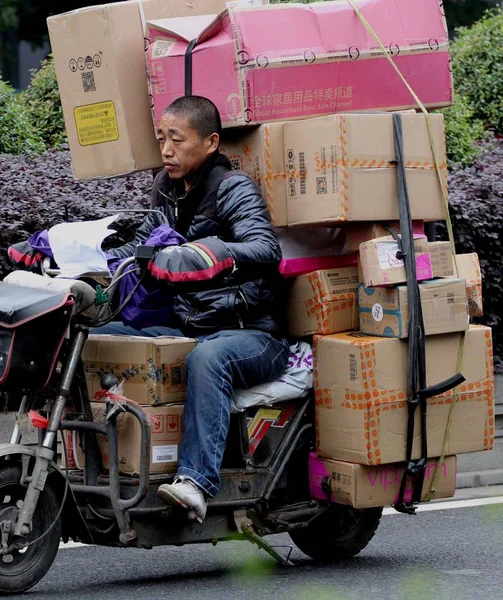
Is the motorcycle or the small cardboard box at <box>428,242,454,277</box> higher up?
the small cardboard box at <box>428,242,454,277</box>

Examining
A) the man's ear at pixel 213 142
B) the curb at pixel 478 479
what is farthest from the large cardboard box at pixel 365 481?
the curb at pixel 478 479

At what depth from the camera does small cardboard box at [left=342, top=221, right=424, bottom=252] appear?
5570 mm

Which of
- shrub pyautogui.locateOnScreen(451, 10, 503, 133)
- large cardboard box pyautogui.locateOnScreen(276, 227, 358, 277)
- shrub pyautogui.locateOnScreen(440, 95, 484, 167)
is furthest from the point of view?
shrub pyautogui.locateOnScreen(451, 10, 503, 133)

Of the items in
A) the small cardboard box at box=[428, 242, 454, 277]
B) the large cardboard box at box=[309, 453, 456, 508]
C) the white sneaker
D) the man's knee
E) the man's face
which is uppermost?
the man's face

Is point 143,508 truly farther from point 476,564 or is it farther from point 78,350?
point 476,564

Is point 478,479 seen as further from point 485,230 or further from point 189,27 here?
point 189,27

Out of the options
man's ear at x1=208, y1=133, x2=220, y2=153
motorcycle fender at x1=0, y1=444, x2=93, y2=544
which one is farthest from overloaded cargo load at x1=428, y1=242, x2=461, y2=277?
motorcycle fender at x1=0, y1=444, x2=93, y2=544

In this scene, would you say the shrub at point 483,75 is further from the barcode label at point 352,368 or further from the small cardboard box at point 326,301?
the barcode label at point 352,368

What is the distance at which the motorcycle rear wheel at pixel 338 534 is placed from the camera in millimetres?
6034

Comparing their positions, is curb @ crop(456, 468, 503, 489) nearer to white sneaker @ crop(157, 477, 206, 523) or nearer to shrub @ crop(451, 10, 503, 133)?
white sneaker @ crop(157, 477, 206, 523)

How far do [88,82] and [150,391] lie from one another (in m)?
1.49

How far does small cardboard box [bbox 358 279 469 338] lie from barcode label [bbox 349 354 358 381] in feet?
0.54

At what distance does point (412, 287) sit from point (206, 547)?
1880 millimetres

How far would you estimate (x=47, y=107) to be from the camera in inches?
397
